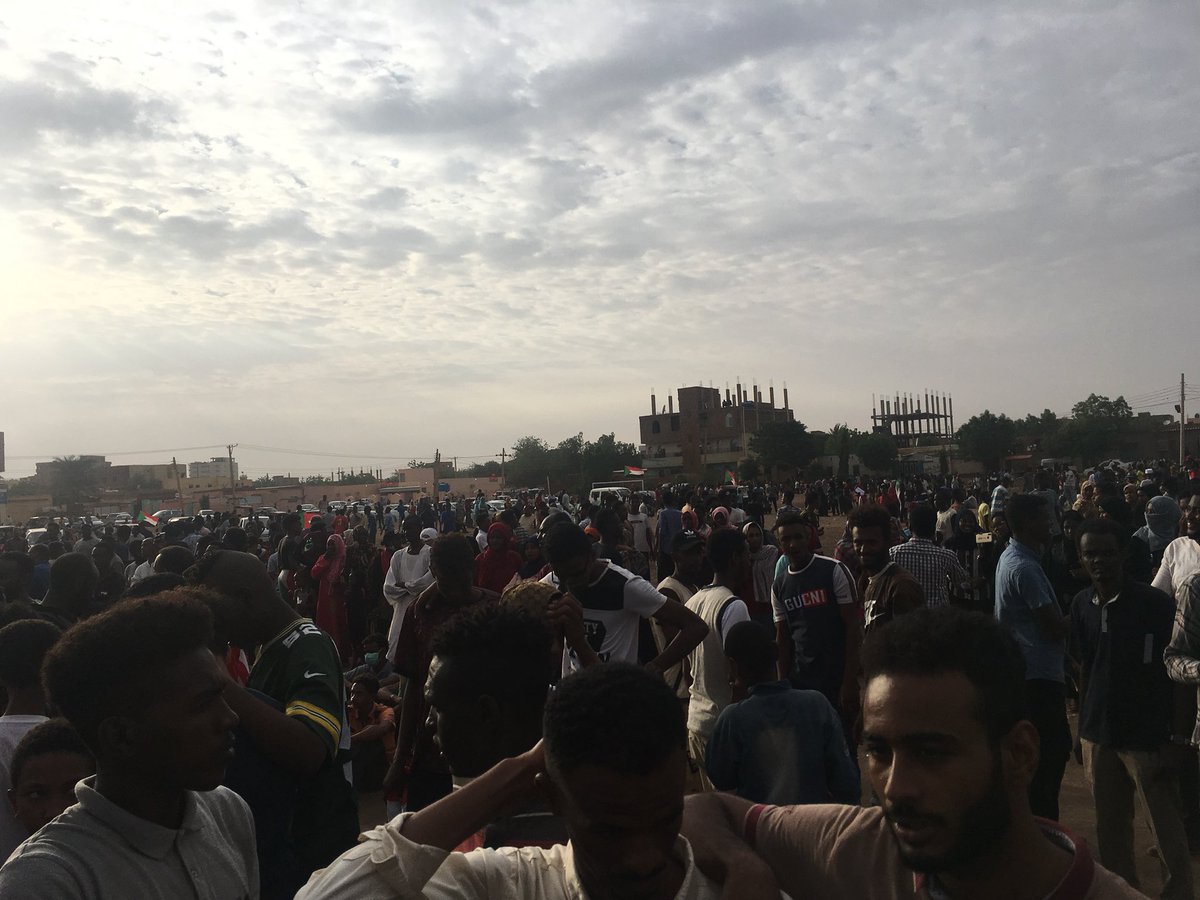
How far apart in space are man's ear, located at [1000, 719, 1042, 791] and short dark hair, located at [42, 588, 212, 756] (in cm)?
179

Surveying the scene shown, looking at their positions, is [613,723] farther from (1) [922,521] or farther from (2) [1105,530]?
(1) [922,521]

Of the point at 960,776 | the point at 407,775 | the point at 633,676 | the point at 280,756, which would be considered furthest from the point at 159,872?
the point at 407,775

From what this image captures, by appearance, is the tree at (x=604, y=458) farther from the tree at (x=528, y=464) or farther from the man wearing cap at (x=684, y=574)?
the man wearing cap at (x=684, y=574)

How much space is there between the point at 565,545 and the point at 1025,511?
8.81 ft

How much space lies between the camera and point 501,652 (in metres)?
2.38

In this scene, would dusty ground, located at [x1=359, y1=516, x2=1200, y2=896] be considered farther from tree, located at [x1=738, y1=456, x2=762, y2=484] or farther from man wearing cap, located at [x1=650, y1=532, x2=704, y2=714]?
tree, located at [x1=738, y1=456, x2=762, y2=484]

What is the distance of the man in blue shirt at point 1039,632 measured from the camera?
15.3ft

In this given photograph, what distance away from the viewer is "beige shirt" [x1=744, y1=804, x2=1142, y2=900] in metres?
1.63

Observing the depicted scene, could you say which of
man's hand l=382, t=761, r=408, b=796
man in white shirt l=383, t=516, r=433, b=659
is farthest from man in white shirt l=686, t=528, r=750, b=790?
man in white shirt l=383, t=516, r=433, b=659

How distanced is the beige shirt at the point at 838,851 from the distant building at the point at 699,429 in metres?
87.8

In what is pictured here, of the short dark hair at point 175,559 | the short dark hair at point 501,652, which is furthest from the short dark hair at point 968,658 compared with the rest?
the short dark hair at point 175,559

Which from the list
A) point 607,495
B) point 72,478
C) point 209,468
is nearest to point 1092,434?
point 607,495

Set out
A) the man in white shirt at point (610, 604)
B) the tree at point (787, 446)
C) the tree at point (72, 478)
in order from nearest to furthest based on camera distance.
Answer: the man in white shirt at point (610, 604), the tree at point (787, 446), the tree at point (72, 478)

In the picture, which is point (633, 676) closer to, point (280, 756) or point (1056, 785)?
point (280, 756)
